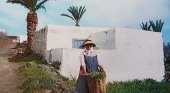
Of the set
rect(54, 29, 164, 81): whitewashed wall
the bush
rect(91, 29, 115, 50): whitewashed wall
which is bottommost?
the bush

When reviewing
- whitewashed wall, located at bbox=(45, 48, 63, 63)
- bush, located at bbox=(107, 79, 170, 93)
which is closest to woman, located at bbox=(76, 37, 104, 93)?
bush, located at bbox=(107, 79, 170, 93)

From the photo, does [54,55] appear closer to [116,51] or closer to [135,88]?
[116,51]

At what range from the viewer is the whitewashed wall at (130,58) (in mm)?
21734

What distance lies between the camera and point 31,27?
97.8ft

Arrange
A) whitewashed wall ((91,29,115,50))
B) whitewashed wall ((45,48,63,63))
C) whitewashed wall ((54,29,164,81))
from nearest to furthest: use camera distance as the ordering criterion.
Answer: whitewashed wall ((54,29,164,81)) → whitewashed wall ((45,48,63,63)) → whitewashed wall ((91,29,115,50))

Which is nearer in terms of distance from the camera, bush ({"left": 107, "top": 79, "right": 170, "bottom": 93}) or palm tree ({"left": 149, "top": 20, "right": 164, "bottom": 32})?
bush ({"left": 107, "top": 79, "right": 170, "bottom": 93})

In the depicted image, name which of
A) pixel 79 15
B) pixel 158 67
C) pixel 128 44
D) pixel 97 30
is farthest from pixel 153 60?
pixel 79 15

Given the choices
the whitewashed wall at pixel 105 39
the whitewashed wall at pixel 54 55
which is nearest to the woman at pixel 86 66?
the whitewashed wall at pixel 54 55

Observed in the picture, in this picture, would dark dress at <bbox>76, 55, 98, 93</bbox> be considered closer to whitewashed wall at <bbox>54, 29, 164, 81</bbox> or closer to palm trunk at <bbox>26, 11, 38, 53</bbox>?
whitewashed wall at <bbox>54, 29, 164, 81</bbox>

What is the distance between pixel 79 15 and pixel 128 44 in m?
12.8

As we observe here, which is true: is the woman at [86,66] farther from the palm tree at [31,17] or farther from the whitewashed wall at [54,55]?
A: the palm tree at [31,17]

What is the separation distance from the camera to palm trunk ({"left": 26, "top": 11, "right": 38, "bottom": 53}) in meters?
29.5

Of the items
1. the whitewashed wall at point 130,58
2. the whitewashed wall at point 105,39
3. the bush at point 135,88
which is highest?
the whitewashed wall at point 105,39

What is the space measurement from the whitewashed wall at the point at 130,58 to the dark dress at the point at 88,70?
11994 mm
